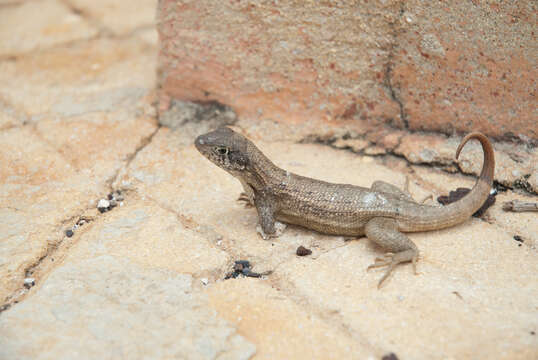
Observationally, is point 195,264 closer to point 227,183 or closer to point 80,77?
point 227,183

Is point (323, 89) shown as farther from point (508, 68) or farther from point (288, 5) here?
point (508, 68)

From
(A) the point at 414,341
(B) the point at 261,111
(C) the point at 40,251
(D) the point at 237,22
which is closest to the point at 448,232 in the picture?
(A) the point at 414,341

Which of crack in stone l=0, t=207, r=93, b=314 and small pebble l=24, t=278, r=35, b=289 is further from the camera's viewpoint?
small pebble l=24, t=278, r=35, b=289

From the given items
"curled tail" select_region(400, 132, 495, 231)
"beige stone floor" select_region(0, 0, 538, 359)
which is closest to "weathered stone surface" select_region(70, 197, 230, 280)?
"beige stone floor" select_region(0, 0, 538, 359)

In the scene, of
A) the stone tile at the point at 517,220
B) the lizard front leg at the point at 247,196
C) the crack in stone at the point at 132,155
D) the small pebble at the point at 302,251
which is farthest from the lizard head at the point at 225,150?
the stone tile at the point at 517,220

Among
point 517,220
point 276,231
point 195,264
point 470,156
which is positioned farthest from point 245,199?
point 517,220

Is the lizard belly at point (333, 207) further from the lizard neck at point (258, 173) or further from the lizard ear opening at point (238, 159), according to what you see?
the lizard ear opening at point (238, 159)

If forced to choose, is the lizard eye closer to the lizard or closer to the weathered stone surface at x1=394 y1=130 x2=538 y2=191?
the lizard
